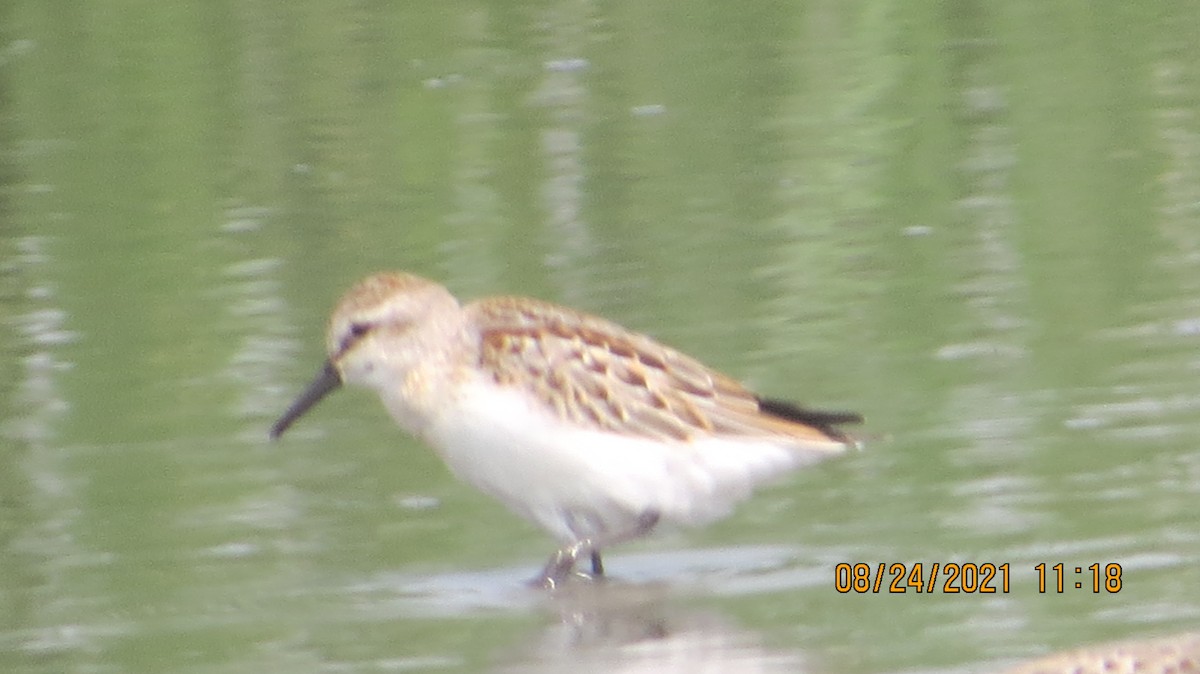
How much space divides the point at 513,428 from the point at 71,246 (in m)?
6.60

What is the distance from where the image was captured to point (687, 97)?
17500 millimetres

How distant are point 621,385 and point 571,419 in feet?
0.83

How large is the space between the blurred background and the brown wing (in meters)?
0.45

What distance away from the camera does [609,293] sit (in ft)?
41.8

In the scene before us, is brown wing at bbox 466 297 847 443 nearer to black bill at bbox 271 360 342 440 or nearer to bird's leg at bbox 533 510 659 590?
bird's leg at bbox 533 510 659 590

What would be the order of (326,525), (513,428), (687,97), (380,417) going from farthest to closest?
(687,97), (380,417), (326,525), (513,428)

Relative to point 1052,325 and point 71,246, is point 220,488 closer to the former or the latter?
point 1052,325

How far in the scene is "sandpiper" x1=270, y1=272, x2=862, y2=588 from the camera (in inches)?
356

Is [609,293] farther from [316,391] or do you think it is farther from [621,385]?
[621,385]

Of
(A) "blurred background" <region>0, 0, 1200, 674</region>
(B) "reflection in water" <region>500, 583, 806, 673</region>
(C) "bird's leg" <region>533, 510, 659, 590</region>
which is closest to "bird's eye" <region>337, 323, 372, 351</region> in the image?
(A) "blurred background" <region>0, 0, 1200, 674</region>

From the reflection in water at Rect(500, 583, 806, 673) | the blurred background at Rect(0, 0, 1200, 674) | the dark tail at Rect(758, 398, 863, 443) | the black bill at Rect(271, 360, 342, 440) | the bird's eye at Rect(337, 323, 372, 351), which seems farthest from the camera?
the black bill at Rect(271, 360, 342, 440)

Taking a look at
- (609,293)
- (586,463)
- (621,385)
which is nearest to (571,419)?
(586,463)

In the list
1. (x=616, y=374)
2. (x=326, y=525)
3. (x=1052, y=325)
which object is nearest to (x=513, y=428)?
(x=616, y=374)

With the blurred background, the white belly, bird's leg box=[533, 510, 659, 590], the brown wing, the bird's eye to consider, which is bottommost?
the blurred background
